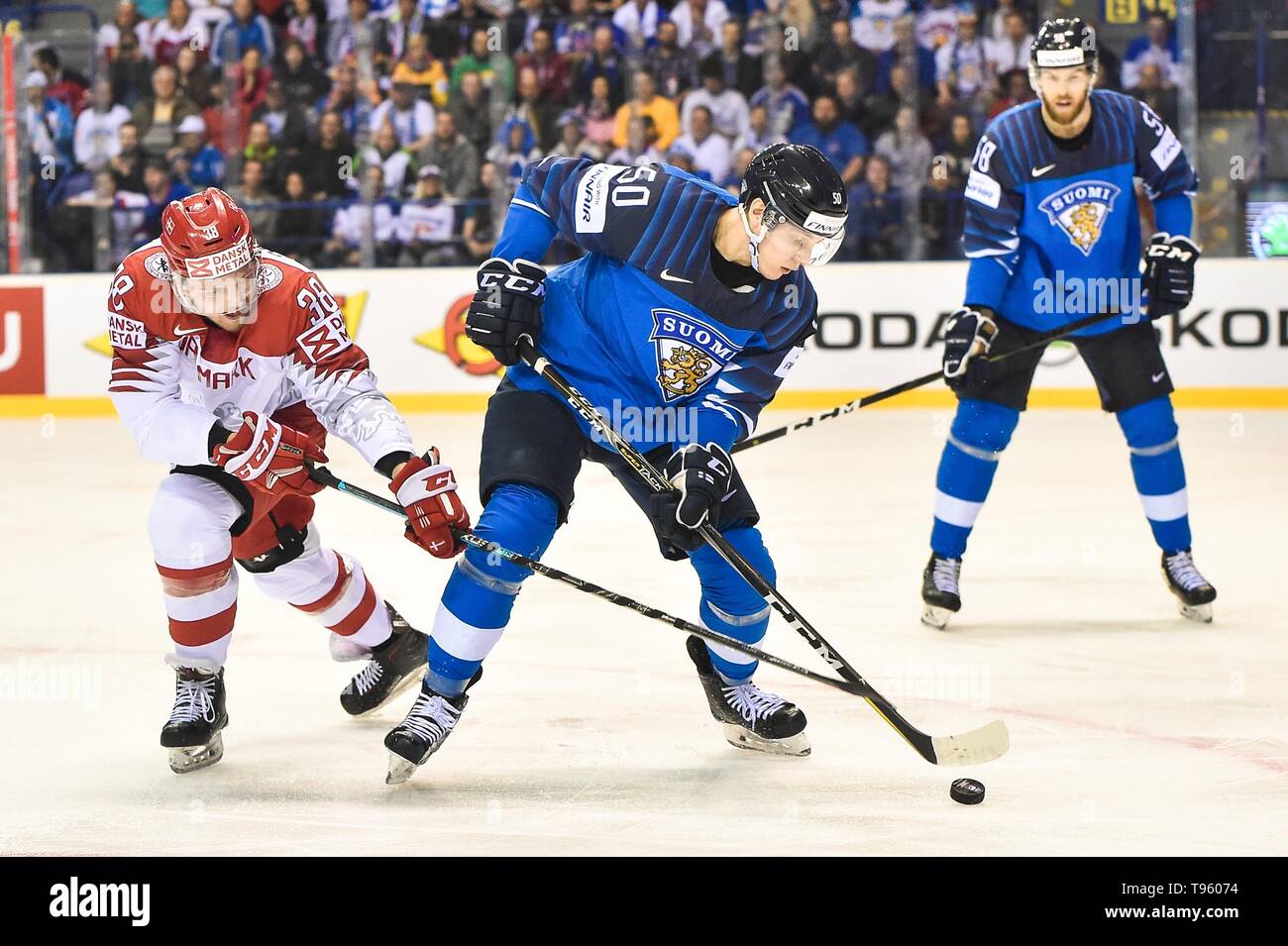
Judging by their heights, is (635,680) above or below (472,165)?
below

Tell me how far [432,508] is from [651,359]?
0.50 metres

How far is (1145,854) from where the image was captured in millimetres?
2502

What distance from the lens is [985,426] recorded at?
420cm

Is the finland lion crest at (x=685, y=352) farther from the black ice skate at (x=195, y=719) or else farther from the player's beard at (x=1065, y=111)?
the player's beard at (x=1065, y=111)

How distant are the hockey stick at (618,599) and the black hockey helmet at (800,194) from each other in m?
0.66

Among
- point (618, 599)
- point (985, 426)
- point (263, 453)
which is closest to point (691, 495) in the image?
point (618, 599)

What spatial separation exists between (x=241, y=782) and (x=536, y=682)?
0.83 meters

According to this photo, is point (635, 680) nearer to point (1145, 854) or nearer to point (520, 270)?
point (520, 270)

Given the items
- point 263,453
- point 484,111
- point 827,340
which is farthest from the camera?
point 484,111

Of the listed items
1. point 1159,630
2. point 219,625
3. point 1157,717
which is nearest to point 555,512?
point 219,625

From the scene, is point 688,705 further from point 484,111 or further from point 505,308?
point 484,111

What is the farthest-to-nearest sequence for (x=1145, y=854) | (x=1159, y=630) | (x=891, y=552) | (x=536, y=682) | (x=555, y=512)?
(x=891, y=552), (x=1159, y=630), (x=536, y=682), (x=555, y=512), (x=1145, y=854)

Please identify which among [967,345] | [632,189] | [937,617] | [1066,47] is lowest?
[937,617]
